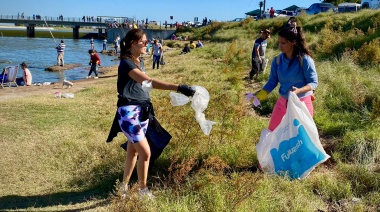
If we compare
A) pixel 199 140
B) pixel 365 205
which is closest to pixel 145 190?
pixel 199 140

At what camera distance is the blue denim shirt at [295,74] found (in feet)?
11.2

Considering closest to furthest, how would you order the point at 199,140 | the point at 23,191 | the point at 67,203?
the point at 67,203, the point at 23,191, the point at 199,140

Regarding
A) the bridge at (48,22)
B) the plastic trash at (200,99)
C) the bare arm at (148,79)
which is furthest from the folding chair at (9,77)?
the bridge at (48,22)

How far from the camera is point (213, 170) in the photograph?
3.80m

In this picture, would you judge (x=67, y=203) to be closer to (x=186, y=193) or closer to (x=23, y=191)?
(x=23, y=191)

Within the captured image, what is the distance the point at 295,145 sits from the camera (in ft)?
11.4

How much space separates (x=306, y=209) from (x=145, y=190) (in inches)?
54.4

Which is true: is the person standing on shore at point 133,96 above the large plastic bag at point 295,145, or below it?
above

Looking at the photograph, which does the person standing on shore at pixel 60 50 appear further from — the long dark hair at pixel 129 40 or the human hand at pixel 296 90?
the human hand at pixel 296 90

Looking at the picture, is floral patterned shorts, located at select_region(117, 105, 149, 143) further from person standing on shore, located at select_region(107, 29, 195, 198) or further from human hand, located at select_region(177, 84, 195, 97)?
human hand, located at select_region(177, 84, 195, 97)

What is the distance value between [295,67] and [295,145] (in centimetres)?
73

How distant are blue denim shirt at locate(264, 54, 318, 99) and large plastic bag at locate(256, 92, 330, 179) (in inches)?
7.2

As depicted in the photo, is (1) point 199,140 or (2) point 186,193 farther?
(1) point 199,140

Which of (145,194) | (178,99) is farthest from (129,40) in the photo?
(145,194)
